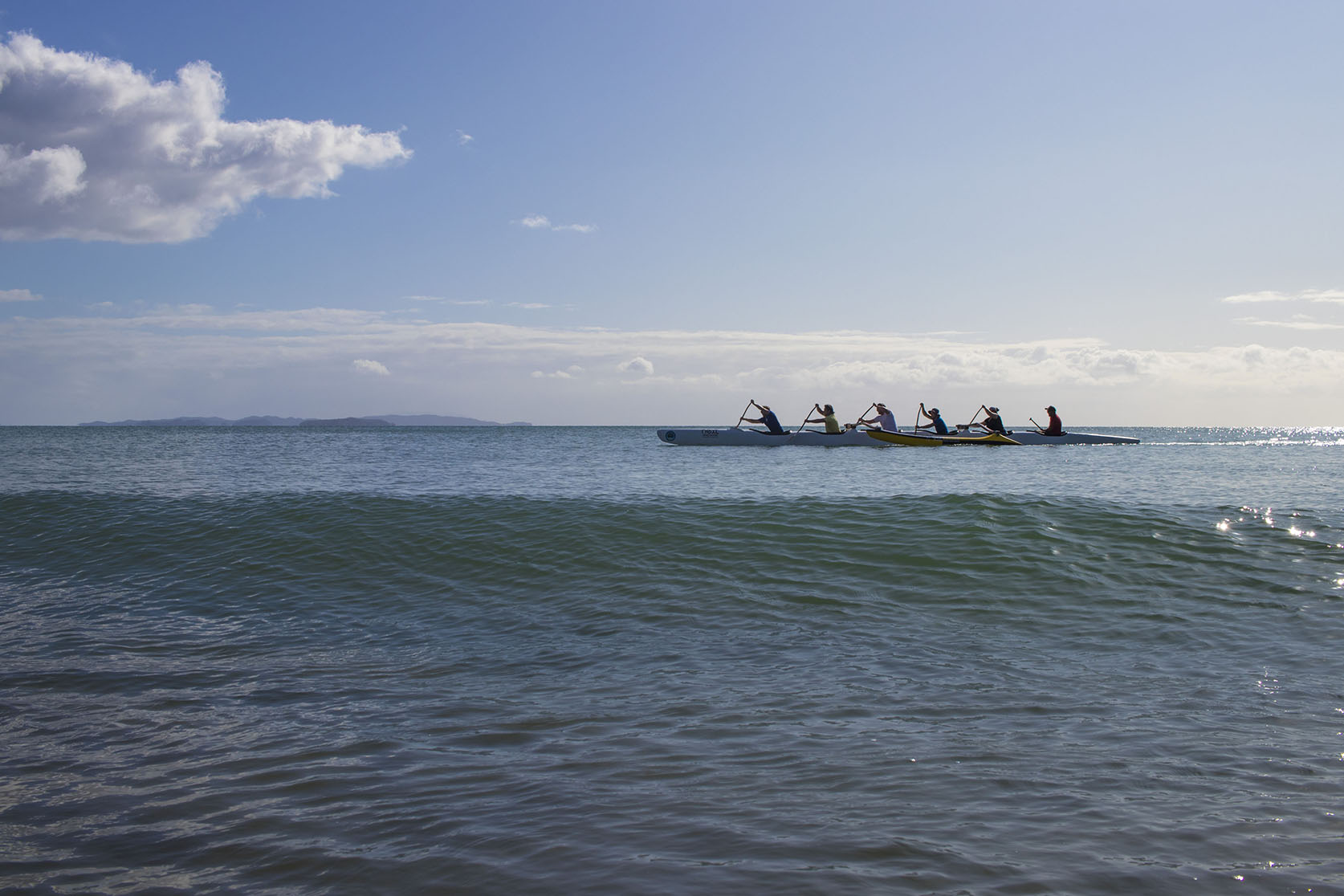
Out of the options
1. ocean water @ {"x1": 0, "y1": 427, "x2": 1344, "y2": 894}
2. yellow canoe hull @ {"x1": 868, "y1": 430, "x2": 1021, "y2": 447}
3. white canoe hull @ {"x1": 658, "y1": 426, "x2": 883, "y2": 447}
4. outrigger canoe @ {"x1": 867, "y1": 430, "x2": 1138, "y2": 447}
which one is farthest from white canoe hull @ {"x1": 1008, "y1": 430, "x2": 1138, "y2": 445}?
ocean water @ {"x1": 0, "y1": 427, "x2": 1344, "y2": 894}

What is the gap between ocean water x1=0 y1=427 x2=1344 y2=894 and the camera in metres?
3.38

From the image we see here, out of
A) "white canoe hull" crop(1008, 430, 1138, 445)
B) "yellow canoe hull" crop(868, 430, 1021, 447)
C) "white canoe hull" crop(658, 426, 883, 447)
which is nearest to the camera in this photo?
"yellow canoe hull" crop(868, 430, 1021, 447)

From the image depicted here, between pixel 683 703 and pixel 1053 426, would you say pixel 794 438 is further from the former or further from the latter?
pixel 683 703

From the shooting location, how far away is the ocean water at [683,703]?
3379 mm

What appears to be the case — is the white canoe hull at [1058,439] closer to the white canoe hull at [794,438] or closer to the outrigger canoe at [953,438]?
the outrigger canoe at [953,438]

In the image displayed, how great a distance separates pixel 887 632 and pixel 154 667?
631cm

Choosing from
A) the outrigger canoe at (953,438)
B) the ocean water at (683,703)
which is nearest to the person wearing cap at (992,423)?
the outrigger canoe at (953,438)

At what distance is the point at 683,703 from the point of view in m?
5.45

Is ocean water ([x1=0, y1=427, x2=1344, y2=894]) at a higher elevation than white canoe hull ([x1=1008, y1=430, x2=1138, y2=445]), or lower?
lower

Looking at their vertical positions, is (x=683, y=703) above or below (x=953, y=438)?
below

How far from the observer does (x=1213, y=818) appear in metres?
3.66

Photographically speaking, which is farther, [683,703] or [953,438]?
[953,438]

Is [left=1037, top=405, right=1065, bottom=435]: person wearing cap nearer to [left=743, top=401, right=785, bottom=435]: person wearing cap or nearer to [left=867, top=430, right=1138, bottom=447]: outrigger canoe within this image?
[left=867, top=430, right=1138, bottom=447]: outrigger canoe

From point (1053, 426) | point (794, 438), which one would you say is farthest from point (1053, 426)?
point (794, 438)
